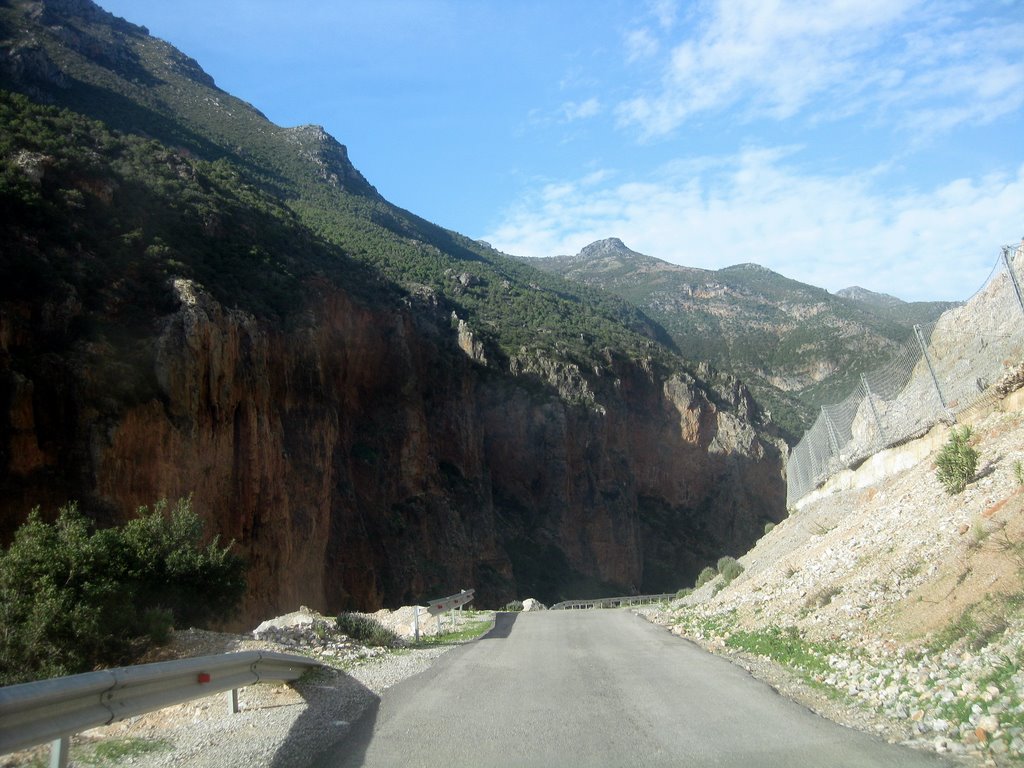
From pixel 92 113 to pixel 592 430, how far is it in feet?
141

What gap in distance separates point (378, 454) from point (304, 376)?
11.1 metres

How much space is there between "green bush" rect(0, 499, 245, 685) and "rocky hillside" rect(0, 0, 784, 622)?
369 inches

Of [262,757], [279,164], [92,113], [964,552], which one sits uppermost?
[279,164]

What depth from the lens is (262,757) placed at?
16.8 feet

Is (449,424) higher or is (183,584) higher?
(449,424)

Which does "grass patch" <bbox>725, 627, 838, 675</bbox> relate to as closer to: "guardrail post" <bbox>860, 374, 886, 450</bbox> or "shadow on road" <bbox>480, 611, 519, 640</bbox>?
"shadow on road" <bbox>480, 611, 519, 640</bbox>

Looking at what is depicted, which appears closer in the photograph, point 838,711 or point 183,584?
point 838,711

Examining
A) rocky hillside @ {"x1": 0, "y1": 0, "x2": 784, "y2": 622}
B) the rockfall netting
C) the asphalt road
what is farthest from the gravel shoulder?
rocky hillside @ {"x1": 0, "y1": 0, "x2": 784, "y2": 622}

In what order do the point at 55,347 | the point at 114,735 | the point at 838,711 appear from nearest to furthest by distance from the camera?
the point at 114,735
the point at 838,711
the point at 55,347

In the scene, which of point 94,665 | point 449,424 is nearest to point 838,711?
point 94,665

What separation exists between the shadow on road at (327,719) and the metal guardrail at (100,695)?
732mm

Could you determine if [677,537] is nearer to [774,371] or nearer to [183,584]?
[774,371]

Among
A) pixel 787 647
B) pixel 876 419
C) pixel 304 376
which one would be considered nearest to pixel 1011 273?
pixel 787 647

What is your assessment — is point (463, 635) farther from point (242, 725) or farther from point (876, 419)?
point (876, 419)
